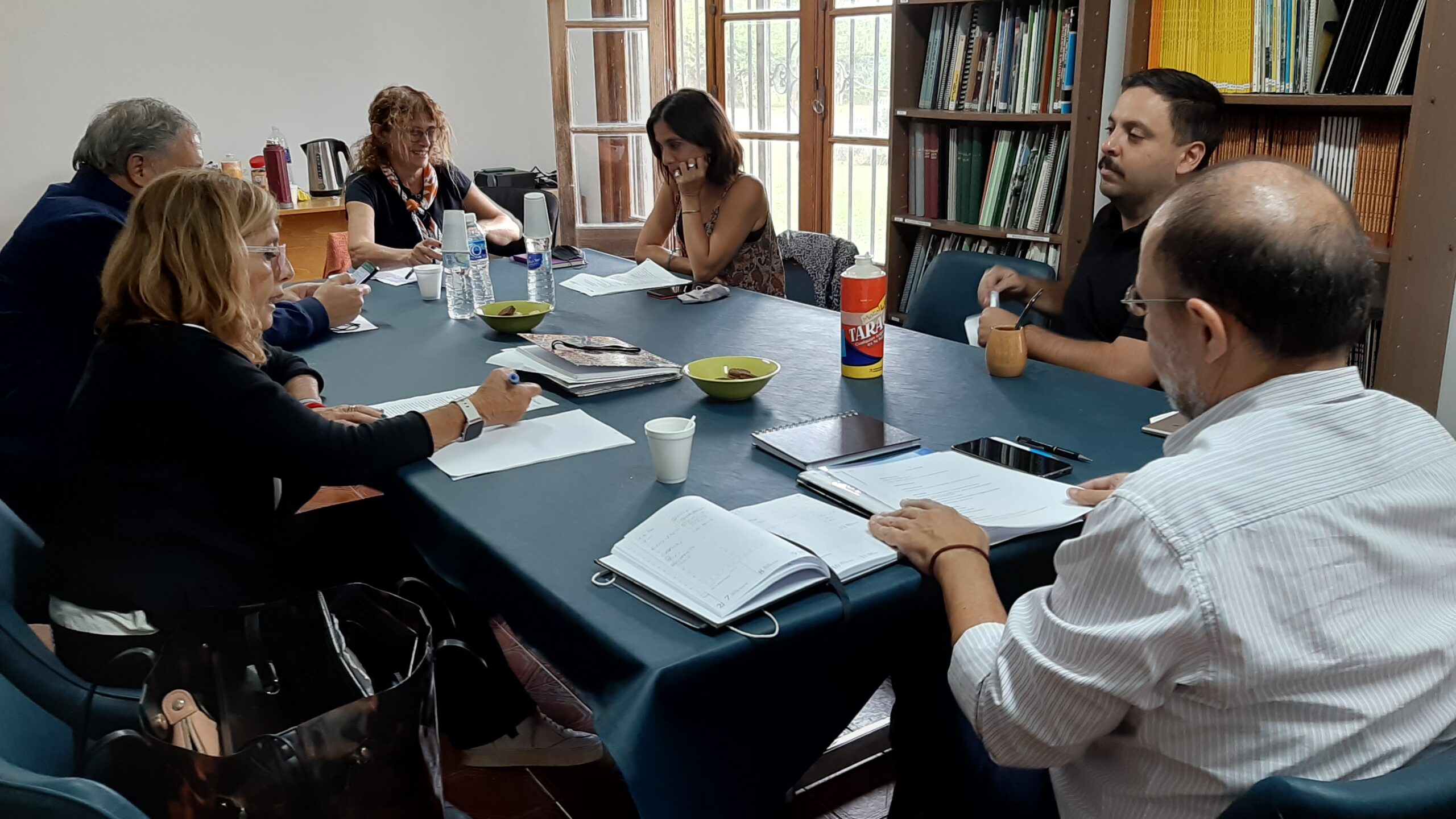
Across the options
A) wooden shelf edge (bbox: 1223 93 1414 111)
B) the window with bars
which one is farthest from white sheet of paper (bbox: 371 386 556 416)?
the window with bars

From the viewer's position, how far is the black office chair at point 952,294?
2645mm

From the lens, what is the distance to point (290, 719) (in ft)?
4.85

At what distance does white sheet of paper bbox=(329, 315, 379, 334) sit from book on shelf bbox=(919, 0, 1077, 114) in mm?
2128

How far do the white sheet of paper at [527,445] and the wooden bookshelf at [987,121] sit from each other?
2.06 m

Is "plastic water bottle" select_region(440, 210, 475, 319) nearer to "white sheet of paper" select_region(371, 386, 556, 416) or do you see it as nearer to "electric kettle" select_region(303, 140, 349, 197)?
"white sheet of paper" select_region(371, 386, 556, 416)

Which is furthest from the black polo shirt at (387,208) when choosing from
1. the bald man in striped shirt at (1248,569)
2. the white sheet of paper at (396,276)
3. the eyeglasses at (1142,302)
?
the bald man in striped shirt at (1248,569)

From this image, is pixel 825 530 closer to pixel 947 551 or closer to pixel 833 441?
pixel 947 551

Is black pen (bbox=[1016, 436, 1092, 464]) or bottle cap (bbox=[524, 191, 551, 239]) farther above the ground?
bottle cap (bbox=[524, 191, 551, 239])

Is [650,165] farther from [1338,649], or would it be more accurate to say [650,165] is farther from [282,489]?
[1338,649]

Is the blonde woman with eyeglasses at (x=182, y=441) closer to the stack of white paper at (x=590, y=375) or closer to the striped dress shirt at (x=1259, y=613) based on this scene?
the stack of white paper at (x=590, y=375)

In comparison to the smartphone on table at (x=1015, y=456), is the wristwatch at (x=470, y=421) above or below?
above

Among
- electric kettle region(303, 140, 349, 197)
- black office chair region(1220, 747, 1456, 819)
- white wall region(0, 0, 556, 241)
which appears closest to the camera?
black office chair region(1220, 747, 1456, 819)

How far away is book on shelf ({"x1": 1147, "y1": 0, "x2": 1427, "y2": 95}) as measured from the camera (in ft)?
8.05

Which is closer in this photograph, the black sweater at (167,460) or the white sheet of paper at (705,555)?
the white sheet of paper at (705,555)
